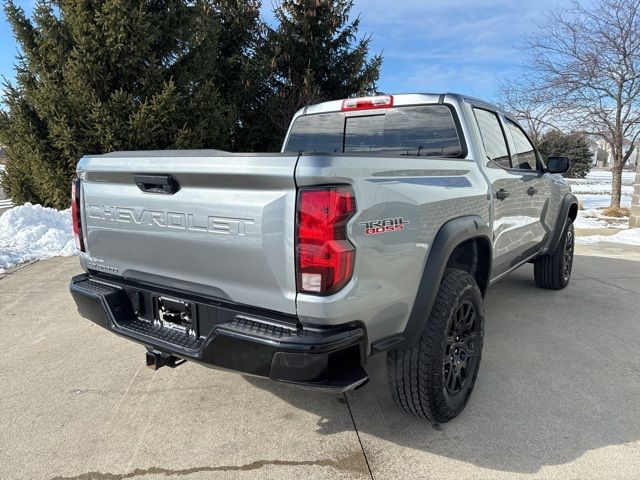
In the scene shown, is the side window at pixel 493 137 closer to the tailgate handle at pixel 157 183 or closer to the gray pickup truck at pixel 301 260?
the gray pickup truck at pixel 301 260

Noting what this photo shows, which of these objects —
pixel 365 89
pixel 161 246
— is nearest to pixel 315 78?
pixel 365 89

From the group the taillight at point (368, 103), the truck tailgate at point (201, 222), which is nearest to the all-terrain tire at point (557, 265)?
the taillight at point (368, 103)

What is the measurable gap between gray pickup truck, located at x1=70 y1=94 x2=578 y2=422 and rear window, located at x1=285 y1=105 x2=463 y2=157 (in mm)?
61

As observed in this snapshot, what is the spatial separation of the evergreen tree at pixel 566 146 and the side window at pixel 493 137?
1.37m

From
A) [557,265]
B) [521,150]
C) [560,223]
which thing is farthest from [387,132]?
[557,265]

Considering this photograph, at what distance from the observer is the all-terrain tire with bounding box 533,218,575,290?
5.14 meters

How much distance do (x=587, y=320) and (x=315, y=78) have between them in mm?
9698

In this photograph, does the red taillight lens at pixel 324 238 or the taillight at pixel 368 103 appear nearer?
the red taillight lens at pixel 324 238

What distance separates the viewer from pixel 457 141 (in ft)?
10.7

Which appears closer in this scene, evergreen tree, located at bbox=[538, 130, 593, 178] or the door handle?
the door handle

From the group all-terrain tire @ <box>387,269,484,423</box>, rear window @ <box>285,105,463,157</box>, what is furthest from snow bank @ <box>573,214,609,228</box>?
all-terrain tire @ <box>387,269,484,423</box>

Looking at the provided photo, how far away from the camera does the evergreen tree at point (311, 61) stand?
1171 cm

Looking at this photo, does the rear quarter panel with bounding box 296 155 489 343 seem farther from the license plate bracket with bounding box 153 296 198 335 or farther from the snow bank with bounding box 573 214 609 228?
the snow bank with bounding box 573 214 609 228

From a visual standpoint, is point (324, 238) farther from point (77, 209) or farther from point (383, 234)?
point (77, 209)
